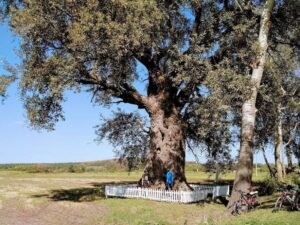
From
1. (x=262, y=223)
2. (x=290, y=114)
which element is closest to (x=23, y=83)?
(x=262, y=223)

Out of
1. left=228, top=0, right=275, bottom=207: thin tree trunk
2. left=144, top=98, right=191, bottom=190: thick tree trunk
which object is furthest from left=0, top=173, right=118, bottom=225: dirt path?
left=228, top=0, right=275, bottom=207: thin tree trunk

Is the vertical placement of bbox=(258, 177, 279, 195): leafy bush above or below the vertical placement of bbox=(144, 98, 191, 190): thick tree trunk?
below

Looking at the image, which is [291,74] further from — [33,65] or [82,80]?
[33,65]

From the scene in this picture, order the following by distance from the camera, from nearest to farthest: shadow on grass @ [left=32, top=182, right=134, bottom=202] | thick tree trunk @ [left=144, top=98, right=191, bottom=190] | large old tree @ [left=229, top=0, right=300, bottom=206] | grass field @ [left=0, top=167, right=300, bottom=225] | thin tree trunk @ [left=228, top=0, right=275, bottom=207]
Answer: grass field @ [left=0, top=167, right=300, bottom=225]
thin tree trunk @ [left=228, top=0, right=275, bottom=207]
large old tree @ [left=229, top=0, right=300, bottom=206]
shadow on grass @ [left=32, top=182, right=134, bottom=202]
thick tree trunk @ [left=144, top=98, right=191, bottom=190]

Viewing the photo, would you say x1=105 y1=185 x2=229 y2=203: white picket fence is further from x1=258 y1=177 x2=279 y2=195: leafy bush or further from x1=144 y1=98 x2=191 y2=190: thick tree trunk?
x1=258 y1=177 x2=279 y2=195: leafy bush

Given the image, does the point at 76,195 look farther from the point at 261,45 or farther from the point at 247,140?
the point at 261,45

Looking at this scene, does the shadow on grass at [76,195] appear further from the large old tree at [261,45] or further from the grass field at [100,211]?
the large old tree at [261,45]

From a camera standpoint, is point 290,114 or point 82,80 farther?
point 290,114

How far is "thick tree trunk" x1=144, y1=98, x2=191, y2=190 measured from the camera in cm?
3575

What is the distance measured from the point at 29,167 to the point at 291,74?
46.2 metres

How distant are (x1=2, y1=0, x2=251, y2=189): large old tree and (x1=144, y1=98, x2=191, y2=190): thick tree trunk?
0.07 metres

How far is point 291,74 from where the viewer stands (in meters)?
48.2

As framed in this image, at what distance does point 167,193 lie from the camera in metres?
32.9

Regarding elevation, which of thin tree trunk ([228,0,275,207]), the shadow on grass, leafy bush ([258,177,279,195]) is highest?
thin tree trunk ([228,0,275,207])
